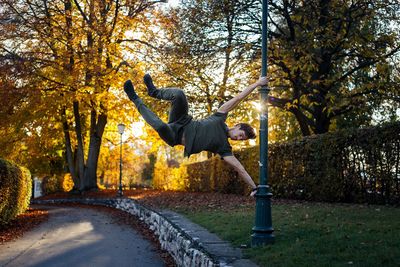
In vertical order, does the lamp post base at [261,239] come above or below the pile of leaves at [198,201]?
below

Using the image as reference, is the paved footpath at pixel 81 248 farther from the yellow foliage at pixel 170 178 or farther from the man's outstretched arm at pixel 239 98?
the yellow foliage at pixel 170 178

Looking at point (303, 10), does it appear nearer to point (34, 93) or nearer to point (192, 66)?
point (192, 66)

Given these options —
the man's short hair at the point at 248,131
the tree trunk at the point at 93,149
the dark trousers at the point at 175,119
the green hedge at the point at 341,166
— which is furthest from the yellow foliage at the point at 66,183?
the man's short hair at the point at 248,131

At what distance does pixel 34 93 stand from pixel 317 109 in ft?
46.4

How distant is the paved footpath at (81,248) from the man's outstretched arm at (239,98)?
11.3 feet

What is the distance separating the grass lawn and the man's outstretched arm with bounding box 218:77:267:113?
207cm

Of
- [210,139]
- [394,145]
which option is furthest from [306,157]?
[210,139]

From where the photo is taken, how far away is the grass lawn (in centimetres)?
547

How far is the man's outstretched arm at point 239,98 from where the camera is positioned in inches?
266

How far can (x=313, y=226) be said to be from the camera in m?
7.70

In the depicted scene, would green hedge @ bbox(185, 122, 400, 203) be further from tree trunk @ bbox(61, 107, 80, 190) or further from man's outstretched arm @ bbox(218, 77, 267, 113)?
tree trunk @ bbox(61, 107, 80, 190)

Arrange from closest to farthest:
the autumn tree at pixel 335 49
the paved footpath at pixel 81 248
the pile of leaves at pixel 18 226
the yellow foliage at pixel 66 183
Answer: the paved footpath at pixel 81 248 < the pile of leaves at pixel 18 226 < the autumn tree at pixel 335 49 < the yellow foliage at pixel 66 183

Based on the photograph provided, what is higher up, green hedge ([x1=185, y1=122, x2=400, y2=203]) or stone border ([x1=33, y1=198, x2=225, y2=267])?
green hedge ([x1=185, y1=122, x2=400, y2=203])

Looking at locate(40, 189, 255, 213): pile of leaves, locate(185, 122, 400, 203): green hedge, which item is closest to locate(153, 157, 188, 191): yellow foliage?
locate(40, 189, 255, 213): pile of leaves
